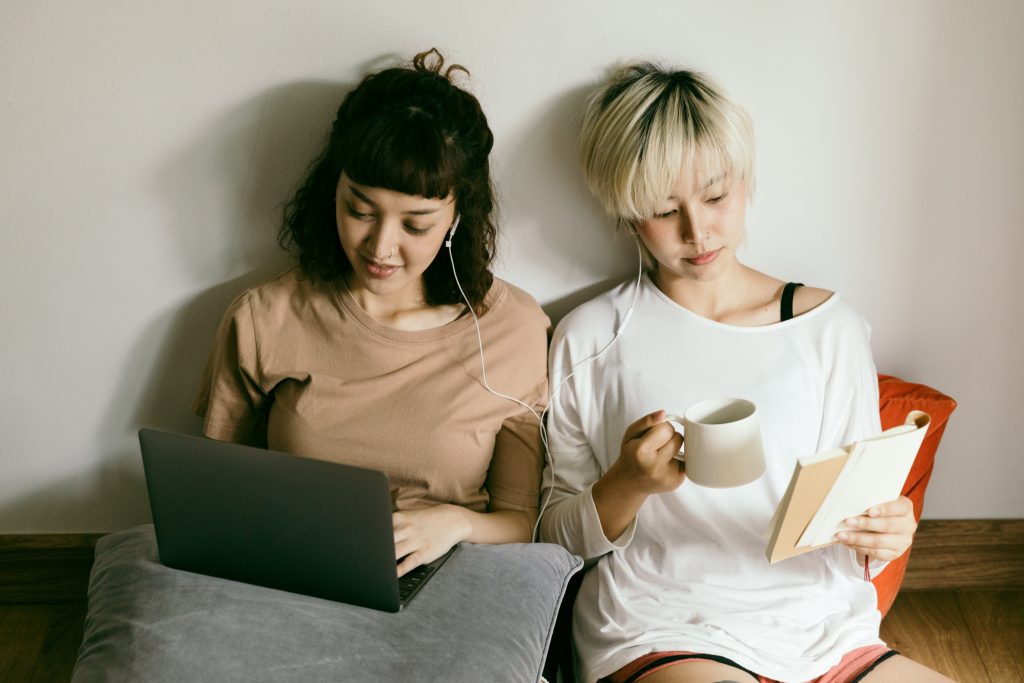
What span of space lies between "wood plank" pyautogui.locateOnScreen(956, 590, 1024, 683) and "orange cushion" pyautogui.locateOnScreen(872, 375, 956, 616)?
312mm

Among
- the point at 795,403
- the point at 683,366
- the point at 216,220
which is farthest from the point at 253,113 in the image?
the point at 795,403

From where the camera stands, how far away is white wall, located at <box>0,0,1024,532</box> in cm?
154

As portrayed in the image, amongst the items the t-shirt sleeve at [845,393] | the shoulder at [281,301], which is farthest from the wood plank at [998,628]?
the shoulder at [281,301]

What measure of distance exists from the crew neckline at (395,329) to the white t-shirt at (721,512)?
0.21m

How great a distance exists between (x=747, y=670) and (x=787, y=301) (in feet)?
1.90

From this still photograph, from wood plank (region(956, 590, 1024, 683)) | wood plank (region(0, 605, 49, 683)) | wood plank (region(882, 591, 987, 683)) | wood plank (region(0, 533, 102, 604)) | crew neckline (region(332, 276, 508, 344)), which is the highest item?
crew neckline (region(332, 276, 508, 344))

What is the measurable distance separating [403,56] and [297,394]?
59 centimetres

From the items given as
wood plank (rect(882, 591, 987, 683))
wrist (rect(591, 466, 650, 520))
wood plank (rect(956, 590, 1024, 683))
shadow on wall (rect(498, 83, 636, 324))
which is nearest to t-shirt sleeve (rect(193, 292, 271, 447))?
shadow on wall (rect(498, 83, 636, 324))

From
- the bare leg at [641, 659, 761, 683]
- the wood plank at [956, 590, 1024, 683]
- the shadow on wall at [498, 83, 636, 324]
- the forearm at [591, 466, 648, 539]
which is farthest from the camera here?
the wood plank at [956, 590, 1024, 683]

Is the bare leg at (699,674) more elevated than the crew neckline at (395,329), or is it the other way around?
the crew neckline at (395,329)

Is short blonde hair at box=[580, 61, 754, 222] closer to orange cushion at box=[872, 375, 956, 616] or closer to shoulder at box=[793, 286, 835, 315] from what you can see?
shoulder at box=[793, 286, 835, 315]

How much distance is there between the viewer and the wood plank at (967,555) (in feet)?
6.41

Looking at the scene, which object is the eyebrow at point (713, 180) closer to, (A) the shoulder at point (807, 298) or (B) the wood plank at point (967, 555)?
(A) the shoulder at point (807, 298)

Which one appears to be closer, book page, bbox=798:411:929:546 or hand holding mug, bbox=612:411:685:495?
book page, bbox=798:411:929:546
